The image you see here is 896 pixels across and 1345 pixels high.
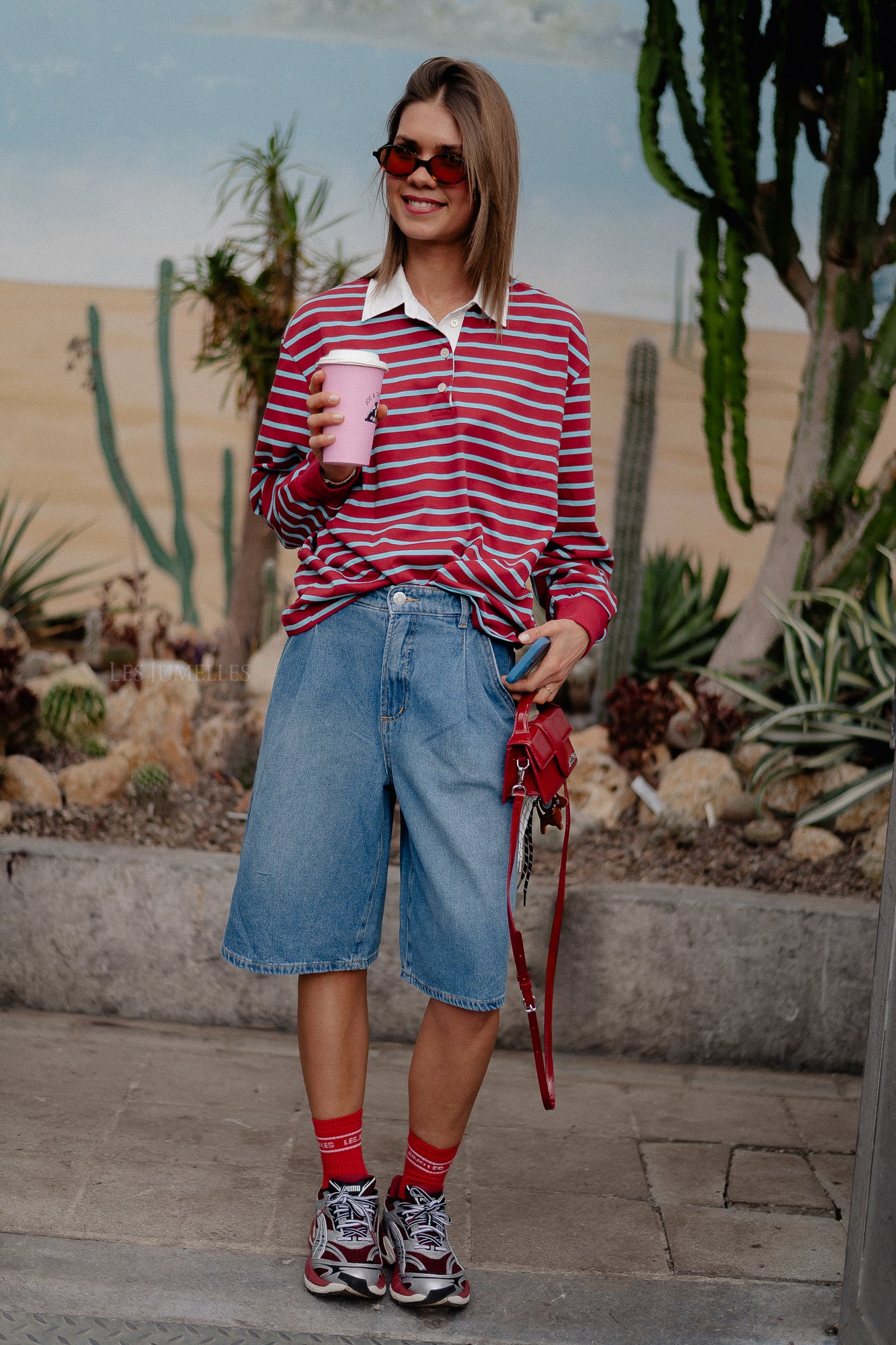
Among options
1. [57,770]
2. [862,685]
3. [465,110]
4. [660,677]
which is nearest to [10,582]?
[57,770]

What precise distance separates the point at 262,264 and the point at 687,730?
214cm

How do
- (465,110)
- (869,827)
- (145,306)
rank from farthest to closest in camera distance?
(145,306) → (869,827) → (465,110)

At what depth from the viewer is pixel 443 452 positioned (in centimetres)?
208

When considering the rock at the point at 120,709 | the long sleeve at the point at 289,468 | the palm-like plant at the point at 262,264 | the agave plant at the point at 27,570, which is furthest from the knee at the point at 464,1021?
the agave plant at the point at 27,570

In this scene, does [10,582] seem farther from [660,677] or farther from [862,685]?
[862,685]

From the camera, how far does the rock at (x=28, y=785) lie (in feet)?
12.9

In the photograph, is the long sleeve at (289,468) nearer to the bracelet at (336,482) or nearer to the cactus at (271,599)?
the bracelet at (336,482)

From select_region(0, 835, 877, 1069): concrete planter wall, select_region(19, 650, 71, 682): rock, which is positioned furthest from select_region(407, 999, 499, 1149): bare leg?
select_region(19, 650, 71, 682): rock

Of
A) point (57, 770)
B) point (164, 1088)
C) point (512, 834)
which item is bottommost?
point (164, 1088)

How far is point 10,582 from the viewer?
4836 millimetres

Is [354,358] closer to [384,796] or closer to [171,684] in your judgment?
[384,796]

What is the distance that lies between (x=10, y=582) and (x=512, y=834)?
3.21 meters

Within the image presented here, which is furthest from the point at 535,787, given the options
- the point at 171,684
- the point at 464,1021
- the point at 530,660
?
the point at 171,684

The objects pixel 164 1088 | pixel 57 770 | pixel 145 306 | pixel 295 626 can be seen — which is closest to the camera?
pixel 295 626
